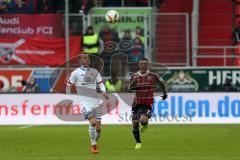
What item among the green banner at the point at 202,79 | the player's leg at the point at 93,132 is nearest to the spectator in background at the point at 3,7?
the green banner at the point at 202,79

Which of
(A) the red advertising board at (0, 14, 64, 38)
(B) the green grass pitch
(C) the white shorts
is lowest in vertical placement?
(B) the green grass pitch

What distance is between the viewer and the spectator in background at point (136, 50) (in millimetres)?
28625

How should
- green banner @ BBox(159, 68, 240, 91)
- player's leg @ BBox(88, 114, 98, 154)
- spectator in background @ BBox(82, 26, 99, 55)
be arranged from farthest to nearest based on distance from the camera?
spectator in background @ BBox(82, 26, 99, 55) → green banner @ BBox(159, 68, 240, 91) → player's leg @ BBox(88, 114, 98, 154)

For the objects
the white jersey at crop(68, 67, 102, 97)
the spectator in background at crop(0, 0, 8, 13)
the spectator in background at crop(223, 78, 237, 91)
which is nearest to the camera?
the white jersey at crop(68, 67, 102, 97)

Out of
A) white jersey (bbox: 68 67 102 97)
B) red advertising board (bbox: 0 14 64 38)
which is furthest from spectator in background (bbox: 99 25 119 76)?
white jersey (bbox: 68 67 102 97)

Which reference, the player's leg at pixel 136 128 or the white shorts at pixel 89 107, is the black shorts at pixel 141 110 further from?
the white shorts at pixel 89 107

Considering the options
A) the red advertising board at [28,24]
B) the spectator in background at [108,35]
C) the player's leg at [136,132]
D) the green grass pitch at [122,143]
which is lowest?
the green grass pitch at [122,143]

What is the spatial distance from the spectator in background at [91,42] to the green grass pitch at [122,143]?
3.60 meters

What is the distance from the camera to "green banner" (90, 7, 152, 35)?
2936 centimetres

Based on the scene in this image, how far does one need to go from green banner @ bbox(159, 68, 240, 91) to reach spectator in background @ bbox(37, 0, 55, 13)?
5399 mm

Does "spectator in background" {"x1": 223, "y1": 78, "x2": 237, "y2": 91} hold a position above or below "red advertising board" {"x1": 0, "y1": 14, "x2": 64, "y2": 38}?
below

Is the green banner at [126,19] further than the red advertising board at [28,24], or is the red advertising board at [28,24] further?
the red advertising board at [28,24]

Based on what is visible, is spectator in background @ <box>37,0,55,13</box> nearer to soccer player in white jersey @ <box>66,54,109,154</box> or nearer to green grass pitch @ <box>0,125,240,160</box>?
green grass pitch @ <box>0,125,240,160</box>

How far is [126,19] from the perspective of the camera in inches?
1163
